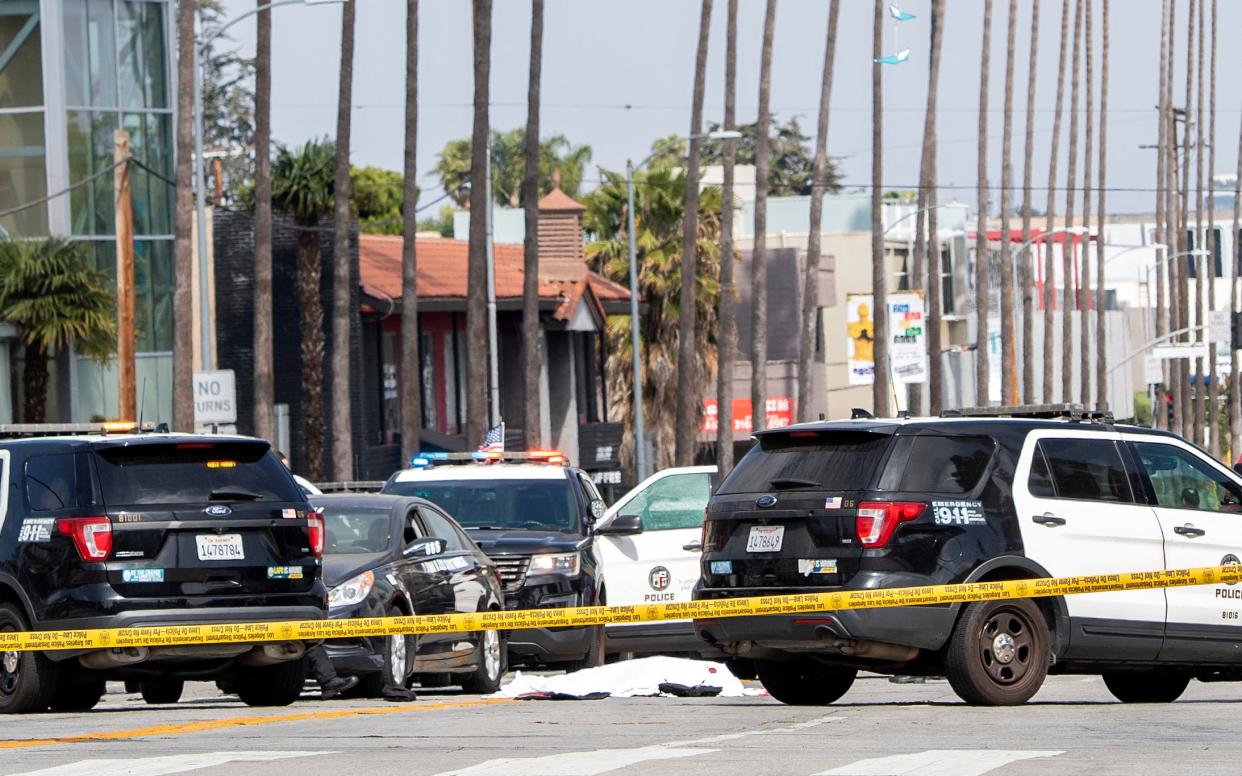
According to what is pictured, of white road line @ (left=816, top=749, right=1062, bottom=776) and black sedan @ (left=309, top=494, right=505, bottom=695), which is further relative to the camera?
black sedan @ (left=309, top=494, right=505, bottom=695)

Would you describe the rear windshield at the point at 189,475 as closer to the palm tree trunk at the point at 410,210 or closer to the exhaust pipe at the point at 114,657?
the exhaust pipe at the point at 114,657

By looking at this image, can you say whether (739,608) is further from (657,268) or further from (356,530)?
(657,268)

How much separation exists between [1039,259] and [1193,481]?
87993 mm

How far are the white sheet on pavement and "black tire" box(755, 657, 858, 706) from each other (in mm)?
1413

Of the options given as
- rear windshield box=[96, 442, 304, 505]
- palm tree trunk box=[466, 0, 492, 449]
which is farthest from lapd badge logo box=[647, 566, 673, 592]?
palm tree trunk box=[466, 0, 492, 449]

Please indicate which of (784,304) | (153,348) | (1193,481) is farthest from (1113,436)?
(784,304)

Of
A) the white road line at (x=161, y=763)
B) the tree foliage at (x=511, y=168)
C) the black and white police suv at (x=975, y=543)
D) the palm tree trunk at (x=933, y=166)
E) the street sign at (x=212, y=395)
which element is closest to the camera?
the white road line at (x=161, y=763)

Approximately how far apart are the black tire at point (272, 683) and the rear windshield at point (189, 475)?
123 centimetres

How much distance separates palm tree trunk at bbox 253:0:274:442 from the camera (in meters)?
35.3

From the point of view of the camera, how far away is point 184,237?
32.3 meters

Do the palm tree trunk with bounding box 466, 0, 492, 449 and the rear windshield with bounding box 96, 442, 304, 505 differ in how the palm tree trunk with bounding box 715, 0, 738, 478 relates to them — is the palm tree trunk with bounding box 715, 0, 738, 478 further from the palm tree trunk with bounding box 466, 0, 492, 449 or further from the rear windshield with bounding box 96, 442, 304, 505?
the rear windshield with bounding box 96, 442, 304, 505

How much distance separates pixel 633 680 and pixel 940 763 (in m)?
6.11

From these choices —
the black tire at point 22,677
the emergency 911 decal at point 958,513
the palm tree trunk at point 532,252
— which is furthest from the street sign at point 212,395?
the emergency 911 decal at point 958,513

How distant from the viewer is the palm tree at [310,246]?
4344cm
